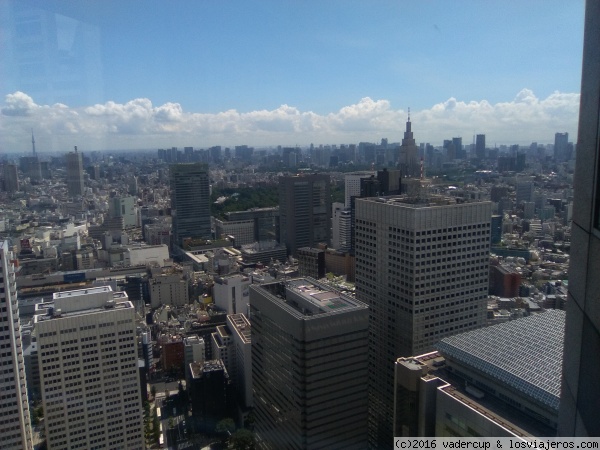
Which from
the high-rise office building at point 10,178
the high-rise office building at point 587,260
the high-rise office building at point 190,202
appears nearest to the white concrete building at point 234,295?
the high-rise office building at point 10,178

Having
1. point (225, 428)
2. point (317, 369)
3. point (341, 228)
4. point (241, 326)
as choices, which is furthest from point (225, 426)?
point (341, 228)

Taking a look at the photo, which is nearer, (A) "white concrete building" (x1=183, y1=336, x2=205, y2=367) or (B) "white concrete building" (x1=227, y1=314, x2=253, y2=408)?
(B) "white concrete building" (x1=227, y1=314, x2=253, y2=408)

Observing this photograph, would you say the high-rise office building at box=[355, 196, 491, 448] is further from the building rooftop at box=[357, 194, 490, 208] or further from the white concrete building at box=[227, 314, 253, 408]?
the white concrete building at box=[227, 314, 253, 408]

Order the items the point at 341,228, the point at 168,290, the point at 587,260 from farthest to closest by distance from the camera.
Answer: the point at 341,228, the point at 168,290, the point at 587,260

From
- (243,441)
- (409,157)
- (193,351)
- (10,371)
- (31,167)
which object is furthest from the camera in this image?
(409,157)

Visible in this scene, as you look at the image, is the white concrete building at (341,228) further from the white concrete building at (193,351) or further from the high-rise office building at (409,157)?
the white concrete building at (193,351)

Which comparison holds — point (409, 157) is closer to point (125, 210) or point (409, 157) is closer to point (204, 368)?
point (204, 368)

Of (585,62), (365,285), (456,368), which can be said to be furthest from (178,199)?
(585,62)

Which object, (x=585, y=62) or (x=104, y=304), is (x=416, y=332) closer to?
(x=104, y=304)

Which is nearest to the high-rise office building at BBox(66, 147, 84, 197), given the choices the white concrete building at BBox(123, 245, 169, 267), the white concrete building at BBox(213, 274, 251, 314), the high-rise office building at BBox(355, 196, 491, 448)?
the white concrete building at BBox(123, 245, 169, 267)
